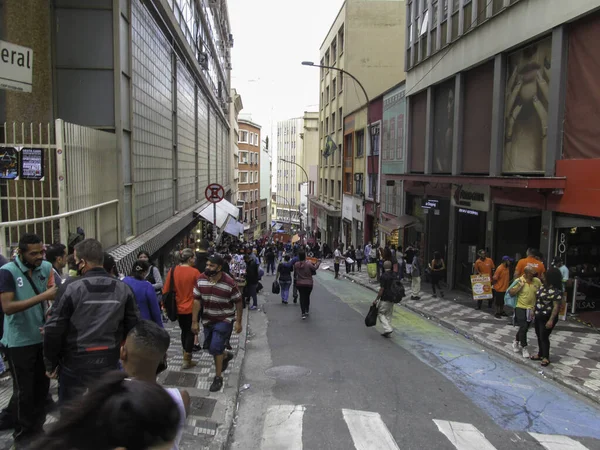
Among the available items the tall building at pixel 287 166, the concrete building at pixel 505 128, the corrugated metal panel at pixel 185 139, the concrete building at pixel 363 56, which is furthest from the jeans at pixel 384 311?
the tall building at pixel 287 166

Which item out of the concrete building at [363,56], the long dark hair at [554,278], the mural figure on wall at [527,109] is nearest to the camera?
the long dark hair at [554,278]

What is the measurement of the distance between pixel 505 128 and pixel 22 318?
1402 cm

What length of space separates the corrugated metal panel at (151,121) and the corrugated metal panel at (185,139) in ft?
6.26

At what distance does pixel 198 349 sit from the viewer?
8.73m

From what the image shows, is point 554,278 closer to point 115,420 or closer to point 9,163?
point 115,420

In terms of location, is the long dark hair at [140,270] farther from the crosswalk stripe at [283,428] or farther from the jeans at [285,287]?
the jeans at [285,287]

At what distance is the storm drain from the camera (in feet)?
22.8

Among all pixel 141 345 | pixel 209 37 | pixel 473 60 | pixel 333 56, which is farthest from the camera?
pixel 333 56

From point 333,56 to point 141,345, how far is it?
4590cm

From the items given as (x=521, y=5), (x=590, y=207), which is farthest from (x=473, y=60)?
(x=590, y=207)

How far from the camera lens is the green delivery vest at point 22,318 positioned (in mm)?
4582

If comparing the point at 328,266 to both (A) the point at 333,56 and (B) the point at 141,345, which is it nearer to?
(A) the point at 333,56

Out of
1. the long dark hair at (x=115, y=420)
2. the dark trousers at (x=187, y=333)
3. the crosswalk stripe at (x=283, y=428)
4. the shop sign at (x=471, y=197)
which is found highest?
the shop sign at (x=471, y=197)

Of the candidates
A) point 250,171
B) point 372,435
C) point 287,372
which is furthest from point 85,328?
point 250,171
